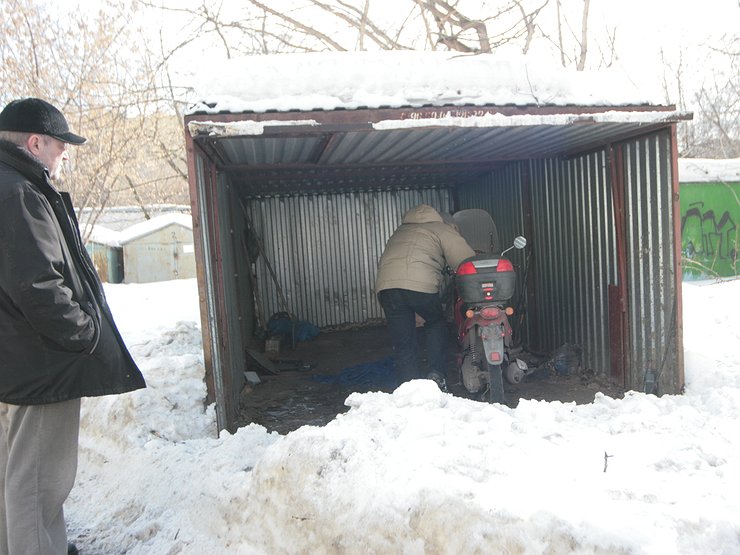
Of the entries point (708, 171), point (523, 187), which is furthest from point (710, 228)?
point (523, 187)

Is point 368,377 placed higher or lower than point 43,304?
lower

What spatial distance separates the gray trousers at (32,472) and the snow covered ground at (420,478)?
763 mm

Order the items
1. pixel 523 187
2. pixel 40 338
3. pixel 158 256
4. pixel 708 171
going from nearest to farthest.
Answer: pixel 40 338
pixel 523 187
pixel 708 171
pixel 158 256

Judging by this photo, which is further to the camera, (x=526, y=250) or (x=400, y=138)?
(x=526, y=250)

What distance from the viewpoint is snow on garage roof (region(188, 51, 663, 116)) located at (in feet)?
15.8

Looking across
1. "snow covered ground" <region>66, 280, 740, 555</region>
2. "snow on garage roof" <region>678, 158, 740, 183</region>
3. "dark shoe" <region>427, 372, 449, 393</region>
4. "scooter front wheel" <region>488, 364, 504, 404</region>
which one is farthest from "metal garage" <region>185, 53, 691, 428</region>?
"snow on garage roof" <region>678, 158, 740, 183</region>

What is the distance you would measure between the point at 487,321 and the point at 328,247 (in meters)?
6.31

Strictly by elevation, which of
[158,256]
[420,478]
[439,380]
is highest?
[158,256]

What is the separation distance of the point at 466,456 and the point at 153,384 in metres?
3.25

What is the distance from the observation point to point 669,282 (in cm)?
553

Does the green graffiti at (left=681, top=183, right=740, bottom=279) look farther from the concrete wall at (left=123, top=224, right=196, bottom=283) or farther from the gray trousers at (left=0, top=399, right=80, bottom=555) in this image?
the gray trousers at (left=0, top=399, right=80, bottom=555)

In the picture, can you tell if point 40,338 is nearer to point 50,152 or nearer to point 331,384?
point 50,152

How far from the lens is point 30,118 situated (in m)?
A: 2.93

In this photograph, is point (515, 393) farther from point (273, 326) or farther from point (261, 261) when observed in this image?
point (261, 261)
